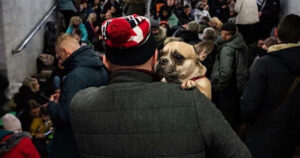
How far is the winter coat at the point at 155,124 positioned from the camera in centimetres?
148

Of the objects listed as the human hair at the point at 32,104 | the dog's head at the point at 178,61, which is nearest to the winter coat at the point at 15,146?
the dog's head at the point at 178,61

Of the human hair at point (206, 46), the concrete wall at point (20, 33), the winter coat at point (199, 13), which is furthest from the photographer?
the winter coat at point (199, 13)

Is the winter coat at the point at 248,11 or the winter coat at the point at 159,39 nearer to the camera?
the winter coat at the point at 159,39

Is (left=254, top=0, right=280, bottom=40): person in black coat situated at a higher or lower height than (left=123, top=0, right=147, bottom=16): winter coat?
lower

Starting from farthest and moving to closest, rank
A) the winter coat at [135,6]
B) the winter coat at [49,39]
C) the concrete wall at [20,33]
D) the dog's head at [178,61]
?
the winter coat at [49,39], the concrete wall at [20,33], the winter coat at [135,6], the dog's head at [178,61]

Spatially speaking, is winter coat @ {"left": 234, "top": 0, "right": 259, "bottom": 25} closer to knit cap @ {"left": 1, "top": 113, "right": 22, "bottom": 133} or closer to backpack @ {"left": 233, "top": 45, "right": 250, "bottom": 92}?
backpack @ {"left": 233, "top": 45, "right": 250, "bottom": 92}

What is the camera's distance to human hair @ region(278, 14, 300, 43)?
3.38m

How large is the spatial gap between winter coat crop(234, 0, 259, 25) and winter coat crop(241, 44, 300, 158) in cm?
585

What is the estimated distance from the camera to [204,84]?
9.84 ft

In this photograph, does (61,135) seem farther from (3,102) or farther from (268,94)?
(3,102)

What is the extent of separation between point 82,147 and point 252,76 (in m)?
2.32

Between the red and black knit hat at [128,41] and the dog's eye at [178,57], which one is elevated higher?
the red and black knit hat at [128,41]

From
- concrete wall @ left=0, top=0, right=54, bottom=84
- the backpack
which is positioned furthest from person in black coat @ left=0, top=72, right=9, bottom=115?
the backpack

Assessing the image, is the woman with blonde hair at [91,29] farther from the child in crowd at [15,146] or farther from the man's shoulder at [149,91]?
the man's shoulder at [149,91]
